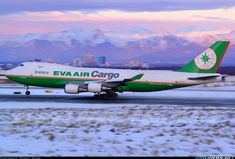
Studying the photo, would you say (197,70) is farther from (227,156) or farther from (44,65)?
(227,156)

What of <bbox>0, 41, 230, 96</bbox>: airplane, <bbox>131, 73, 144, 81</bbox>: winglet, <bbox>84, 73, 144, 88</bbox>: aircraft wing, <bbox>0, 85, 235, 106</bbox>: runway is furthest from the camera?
<bbox>0, 41, 230, 96</bbox>: airplane

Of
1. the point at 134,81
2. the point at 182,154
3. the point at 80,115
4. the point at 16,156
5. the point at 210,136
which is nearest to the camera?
the point at 16,156

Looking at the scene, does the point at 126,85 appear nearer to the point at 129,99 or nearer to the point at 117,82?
the point at 117,82

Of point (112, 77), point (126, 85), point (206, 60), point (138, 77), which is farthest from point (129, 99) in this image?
point (206, 60)

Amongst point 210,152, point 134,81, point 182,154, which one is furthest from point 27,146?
point 134,81

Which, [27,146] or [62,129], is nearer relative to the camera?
[27,146]

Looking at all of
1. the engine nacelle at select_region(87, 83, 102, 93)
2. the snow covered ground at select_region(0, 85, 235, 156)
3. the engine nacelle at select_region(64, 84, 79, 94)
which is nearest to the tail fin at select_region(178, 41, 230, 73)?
the engine nacelle at select_region(87, 83, 102, 93)

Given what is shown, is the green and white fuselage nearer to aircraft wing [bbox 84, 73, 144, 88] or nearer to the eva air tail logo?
aircraft wing [bbox 84, 73, 144, 88]
